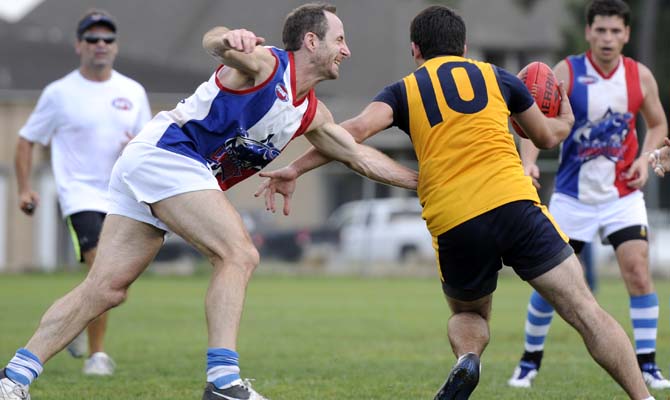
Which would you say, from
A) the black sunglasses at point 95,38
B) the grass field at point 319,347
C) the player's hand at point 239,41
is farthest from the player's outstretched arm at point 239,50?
the black sunglasses at point 95,38

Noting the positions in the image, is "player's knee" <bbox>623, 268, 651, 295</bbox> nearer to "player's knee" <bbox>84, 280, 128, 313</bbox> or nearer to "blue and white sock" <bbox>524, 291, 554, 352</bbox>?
"blue and white sock" <bbox>524, 291, 554, 352</bbox>

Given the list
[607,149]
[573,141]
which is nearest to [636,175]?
[607,149]

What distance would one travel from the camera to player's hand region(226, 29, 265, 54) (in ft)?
18.0

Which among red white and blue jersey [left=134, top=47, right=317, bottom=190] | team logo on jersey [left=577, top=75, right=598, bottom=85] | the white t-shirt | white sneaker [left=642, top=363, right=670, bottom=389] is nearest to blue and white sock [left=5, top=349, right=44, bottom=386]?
red white and blue jersey [left=134, top=47, right=317, bottom=190]

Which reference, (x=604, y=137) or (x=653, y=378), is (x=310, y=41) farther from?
(x=653, y=378)

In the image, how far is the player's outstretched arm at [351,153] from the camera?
6.09m

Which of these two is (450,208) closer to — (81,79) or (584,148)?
(584,148)

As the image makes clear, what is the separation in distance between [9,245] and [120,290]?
24.2 metres

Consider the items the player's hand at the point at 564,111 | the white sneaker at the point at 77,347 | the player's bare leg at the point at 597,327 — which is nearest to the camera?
the player's bare leg at the point at 597,327

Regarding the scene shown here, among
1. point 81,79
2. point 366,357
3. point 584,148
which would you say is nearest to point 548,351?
point 366,357

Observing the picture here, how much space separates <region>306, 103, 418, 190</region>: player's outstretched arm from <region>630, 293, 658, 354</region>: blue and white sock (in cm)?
263

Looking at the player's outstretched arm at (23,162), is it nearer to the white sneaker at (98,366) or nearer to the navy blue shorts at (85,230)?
the navy blue shorts at (85,230)

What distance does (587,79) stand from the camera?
8.14 meters

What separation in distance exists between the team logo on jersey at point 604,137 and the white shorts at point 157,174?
3345 mm
